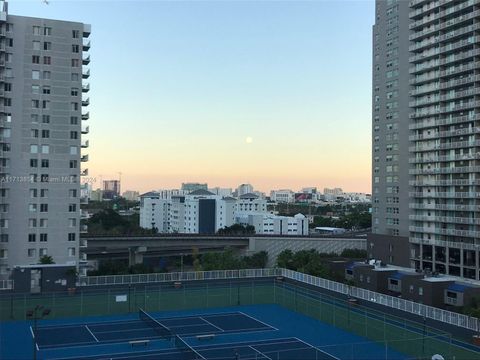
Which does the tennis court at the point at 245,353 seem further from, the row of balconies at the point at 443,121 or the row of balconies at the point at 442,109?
the row of balconies at the point at 442,109

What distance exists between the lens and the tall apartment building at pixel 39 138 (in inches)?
2244

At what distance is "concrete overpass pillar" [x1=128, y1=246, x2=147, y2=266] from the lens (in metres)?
85.8

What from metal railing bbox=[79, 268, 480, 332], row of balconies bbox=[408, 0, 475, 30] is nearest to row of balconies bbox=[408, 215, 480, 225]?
metal railing bbox=[79, 268, 480, 332]

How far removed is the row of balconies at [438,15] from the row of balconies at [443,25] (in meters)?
0.77

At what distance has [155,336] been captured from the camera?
3522 centimetres

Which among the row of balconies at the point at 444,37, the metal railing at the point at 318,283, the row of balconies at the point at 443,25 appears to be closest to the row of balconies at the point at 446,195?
→ the row of balconies at the point at 444,37

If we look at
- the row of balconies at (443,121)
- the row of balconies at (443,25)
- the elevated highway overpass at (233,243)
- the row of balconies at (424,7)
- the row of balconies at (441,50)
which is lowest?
the elevated highway overpass at (233,243)

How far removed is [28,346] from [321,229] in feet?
329

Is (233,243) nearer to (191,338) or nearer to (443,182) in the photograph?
(443,182)

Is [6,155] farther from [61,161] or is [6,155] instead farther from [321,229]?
[321,229]

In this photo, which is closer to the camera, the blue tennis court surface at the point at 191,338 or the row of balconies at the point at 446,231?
the blue tennis court surface at the point at 191,338

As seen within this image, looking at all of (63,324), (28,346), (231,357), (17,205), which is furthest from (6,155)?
(231,357)

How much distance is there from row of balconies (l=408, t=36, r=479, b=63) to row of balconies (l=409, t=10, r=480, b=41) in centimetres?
199

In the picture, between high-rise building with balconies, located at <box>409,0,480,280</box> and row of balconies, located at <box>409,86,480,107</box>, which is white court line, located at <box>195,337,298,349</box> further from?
row of balconies, located at <box>409,86,480,107</box>
